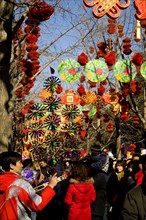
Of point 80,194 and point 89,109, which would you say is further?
point 89,109

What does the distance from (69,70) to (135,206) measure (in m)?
11.3

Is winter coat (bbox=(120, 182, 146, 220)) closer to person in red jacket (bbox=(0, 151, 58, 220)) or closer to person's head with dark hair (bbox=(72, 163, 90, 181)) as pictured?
person in red jacket (bbox=(0, 151, 58, 220))

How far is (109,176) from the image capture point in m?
7.89

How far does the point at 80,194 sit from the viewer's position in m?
6.38

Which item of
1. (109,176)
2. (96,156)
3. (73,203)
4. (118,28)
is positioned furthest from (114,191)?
(118,28)

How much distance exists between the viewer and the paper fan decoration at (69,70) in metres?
14.7

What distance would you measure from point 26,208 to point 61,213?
A: 351 centimetres

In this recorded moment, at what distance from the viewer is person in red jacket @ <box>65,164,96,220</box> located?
249 inches

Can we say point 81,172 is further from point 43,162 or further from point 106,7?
point 106,7

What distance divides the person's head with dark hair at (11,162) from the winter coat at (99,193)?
285 centimetres

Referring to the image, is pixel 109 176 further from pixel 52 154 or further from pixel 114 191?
pixel 52 154

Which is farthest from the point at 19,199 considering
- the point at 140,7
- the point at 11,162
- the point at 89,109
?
the point at 89,109

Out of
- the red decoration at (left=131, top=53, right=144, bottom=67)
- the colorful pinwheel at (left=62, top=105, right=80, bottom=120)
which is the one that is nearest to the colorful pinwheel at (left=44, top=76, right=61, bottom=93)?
the colorful pinwheel at (left=62, top=105, right=80, bottom=120)

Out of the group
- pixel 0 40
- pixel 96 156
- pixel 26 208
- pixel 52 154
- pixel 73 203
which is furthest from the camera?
pixel 52 154
